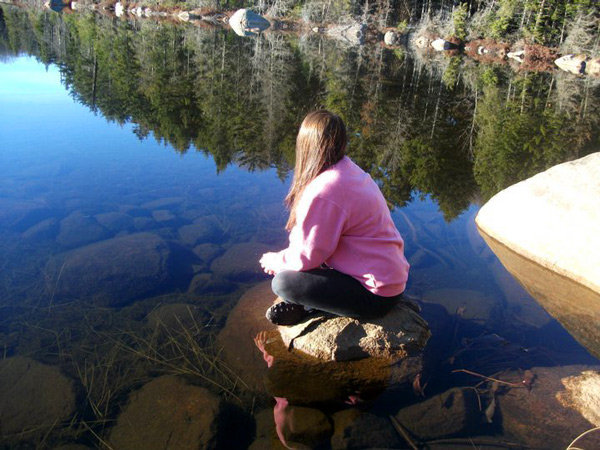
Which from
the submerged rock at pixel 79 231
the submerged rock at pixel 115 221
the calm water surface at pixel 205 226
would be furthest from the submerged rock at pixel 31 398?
the submerged rock at pixel 115 221

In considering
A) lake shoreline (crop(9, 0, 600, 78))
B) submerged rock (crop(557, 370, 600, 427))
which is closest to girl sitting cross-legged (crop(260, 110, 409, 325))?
submerged rock (crop(557, 370, 600, 427))

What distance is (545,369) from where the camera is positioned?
13.6 feet

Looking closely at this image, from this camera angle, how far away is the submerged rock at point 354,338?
4.13 metres

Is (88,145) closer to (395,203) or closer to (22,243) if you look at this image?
(22,243)

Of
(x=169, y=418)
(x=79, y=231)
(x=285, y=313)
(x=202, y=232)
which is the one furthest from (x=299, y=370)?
(x=79, y=231)

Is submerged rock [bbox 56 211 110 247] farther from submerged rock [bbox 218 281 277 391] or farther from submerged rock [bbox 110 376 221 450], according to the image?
submerged rock [bbox 110 376 221 450]

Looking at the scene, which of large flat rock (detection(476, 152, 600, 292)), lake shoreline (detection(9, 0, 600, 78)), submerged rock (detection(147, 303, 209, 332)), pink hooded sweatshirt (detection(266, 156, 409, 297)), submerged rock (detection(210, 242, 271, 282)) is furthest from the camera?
lake shoreline (detection(9, 0, 600, 78))

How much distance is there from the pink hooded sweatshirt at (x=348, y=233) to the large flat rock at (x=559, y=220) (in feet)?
10.2

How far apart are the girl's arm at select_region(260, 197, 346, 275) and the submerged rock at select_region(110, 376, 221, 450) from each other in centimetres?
123

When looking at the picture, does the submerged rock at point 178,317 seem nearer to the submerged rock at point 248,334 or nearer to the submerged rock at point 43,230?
the submerged rock at point 248,334

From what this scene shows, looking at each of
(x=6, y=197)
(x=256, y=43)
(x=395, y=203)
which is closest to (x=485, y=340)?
(x=395, y=203)

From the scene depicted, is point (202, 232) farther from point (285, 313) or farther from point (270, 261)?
point (285, 313)

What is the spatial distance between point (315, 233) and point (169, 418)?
168 centimetres

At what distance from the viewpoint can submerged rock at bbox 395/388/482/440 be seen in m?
3.45
